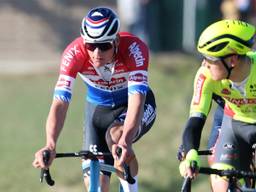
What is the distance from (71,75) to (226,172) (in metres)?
1.92

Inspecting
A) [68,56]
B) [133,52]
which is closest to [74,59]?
[68,56]

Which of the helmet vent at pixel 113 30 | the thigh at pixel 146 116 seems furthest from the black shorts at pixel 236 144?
the helmet vent at pixel 113 30

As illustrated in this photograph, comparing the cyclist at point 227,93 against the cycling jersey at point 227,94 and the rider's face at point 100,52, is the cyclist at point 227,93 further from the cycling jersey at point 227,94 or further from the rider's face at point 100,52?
the rider's face at point 100,52

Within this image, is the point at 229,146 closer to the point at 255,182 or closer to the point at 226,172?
the point at 255,182

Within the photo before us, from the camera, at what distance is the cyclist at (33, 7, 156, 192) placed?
818 cm

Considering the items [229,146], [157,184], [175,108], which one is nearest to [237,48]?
[229,146]

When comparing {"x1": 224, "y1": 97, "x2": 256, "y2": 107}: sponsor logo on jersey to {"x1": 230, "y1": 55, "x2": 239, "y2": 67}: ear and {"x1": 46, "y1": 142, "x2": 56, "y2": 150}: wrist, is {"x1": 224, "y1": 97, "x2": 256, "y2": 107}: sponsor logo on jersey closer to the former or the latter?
{"x1": 230, "y1": 55, "x2": 239, "y2": 67}: ear

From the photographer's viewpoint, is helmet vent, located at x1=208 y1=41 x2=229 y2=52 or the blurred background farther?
the blurred background

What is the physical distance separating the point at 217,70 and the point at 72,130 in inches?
312

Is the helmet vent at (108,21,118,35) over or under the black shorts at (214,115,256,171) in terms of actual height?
over

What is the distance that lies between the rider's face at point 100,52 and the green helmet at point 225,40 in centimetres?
89

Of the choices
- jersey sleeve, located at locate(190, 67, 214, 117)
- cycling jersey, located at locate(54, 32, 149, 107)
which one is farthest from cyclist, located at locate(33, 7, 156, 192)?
jersey sleeve, located at locate(190, 67, 214, 117)

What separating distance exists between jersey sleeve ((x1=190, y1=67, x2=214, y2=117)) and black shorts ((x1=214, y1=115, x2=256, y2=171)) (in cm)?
38

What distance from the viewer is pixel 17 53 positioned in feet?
64.6
